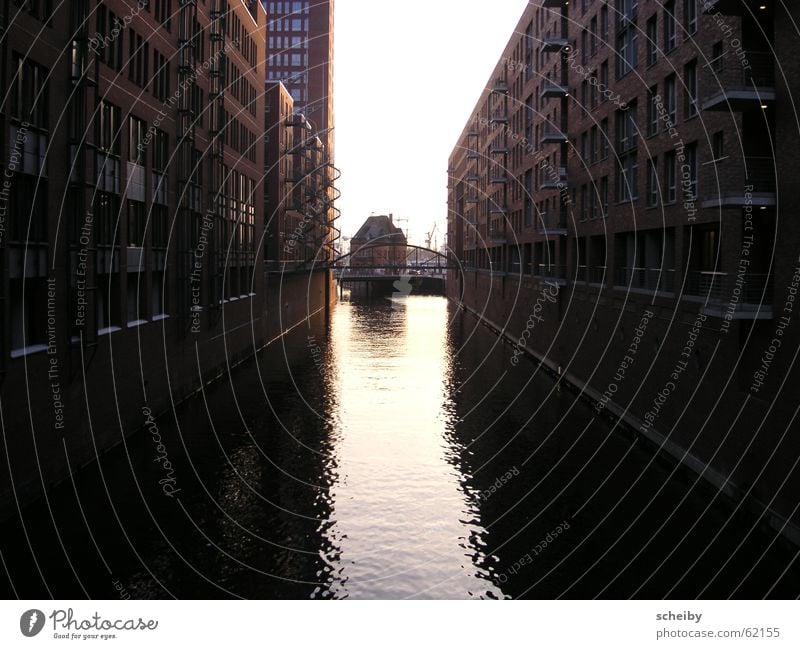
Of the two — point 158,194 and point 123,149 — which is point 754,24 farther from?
point 158,194

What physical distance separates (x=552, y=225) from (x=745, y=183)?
22.7 metres

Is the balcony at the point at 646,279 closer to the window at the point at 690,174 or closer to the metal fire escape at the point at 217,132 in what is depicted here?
the window at the point at 690,174

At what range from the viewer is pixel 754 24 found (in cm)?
1722

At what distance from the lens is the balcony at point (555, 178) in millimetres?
36263

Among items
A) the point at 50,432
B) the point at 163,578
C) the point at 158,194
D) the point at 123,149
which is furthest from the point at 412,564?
the point at 158,194

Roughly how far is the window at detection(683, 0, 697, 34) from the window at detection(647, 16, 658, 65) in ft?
7.47

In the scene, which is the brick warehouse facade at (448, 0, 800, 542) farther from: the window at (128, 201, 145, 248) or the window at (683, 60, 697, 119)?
the window at (128, 201, 145, 248)

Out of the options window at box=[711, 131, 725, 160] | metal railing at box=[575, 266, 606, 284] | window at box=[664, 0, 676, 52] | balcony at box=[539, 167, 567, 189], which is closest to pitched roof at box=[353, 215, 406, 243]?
balcony at box=[539, 167, 567, 189]

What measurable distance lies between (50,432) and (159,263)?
35.0 ft

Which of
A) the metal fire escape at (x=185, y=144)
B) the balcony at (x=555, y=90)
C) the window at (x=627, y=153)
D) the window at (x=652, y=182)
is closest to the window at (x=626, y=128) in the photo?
the window at (x=627, y=153)

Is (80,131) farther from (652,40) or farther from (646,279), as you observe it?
(652,40)

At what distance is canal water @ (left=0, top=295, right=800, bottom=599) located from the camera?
13086 mm

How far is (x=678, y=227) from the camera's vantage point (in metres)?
22.3

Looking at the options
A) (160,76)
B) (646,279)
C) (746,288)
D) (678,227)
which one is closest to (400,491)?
(746,288)
